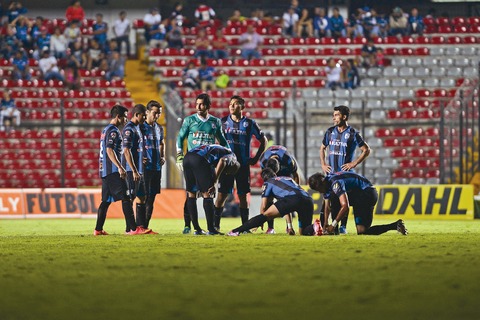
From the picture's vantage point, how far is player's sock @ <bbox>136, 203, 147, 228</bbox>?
1523 centimetres

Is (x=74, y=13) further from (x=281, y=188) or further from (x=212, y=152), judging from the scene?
(x=281, y=188)

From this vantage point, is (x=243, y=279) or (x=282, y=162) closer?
(x=243, y=279)

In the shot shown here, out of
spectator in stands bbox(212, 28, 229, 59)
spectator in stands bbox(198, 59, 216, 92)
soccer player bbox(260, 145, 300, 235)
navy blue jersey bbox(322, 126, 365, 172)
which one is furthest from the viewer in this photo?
spectator in stands bbox(212, 28, 229, 59)

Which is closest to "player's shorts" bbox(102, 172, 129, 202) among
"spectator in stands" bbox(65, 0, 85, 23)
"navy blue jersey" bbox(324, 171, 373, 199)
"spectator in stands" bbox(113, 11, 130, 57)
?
"navy blue jersey" bbox(324, 171, 373, 199)

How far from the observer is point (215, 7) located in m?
36.9

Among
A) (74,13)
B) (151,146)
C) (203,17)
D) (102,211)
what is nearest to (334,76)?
(203,17)

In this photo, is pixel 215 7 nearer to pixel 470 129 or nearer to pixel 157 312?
pixel 470 129

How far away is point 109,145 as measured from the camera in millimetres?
14656

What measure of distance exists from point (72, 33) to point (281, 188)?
2118cm

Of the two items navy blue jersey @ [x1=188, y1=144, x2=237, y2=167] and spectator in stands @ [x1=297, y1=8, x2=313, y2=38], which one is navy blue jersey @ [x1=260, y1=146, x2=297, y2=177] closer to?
navy blue jersey @ [x1=188, y1=144, x2=237, y2=167]

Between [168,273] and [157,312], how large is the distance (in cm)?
237

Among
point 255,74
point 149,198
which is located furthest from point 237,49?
point 149,198

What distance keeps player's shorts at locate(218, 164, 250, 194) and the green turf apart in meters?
1.84

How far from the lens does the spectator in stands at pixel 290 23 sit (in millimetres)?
34438
